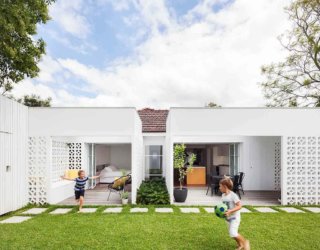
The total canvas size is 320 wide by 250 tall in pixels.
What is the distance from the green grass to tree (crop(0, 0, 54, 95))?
15.0 feet

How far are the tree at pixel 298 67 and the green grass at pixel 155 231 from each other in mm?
12416

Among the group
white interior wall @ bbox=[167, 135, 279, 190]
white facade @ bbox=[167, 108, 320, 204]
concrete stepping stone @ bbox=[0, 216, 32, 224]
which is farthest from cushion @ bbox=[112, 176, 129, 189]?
white interior wall @ bbox=[167, 135, 279, 190]

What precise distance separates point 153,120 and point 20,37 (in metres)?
9.46

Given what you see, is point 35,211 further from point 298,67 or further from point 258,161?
point 298,67

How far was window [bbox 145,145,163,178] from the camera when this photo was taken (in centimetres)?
1614

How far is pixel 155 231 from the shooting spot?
688 cm

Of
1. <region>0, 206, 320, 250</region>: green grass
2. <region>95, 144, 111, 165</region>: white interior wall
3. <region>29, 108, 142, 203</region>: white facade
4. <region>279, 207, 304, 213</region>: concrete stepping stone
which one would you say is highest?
<region>29, 108, 142, 203</region>: white facade

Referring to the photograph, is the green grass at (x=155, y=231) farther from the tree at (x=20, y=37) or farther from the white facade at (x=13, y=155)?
the tree at (x=20, y=37)

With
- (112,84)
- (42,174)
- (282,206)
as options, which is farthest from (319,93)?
(42,174)

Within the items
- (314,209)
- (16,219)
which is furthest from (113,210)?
(314,209)

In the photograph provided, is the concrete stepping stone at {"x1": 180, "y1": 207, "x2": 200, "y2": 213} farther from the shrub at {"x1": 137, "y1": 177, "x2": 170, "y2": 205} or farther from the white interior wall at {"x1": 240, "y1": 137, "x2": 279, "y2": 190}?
the white interior wall at {"x1": 240, "y1": 137, "x2": 279, "y2": 190}

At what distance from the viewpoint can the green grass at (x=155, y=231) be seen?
596cm

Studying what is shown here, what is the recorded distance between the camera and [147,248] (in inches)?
225

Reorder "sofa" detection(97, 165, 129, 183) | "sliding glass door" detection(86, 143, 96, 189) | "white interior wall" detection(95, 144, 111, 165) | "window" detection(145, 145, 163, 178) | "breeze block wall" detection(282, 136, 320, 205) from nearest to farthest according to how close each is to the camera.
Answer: "breeze block wall" detection(282, 136, 320, 205)
"sliding glass door" detection(86, 143, 96, 189)
"window" detection(145, 145, 163, 178)
"sofa" detection(97, 165, 129, 183)
"white interior wall" detection(95, 144, 111, 165)
